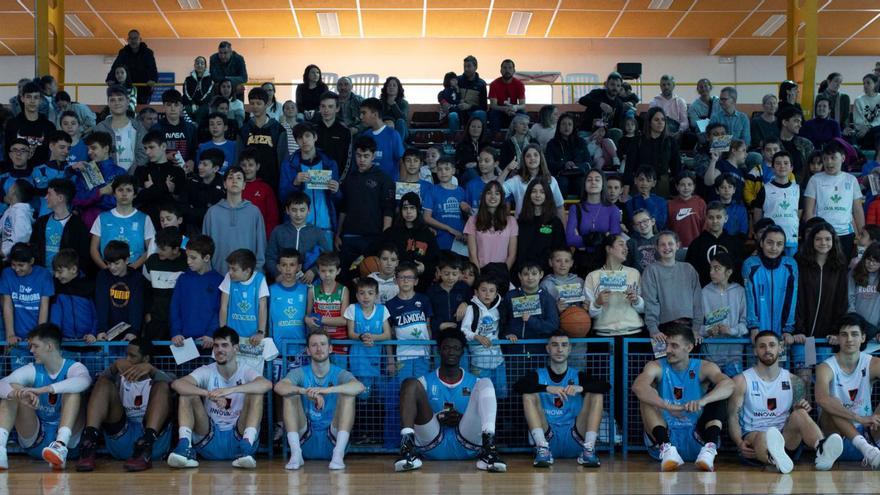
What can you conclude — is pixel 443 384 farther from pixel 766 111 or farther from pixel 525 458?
pixel 766 111

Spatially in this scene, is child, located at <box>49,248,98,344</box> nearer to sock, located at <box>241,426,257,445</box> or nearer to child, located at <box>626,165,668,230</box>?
sock, located at <box>241,426,257,445</box>

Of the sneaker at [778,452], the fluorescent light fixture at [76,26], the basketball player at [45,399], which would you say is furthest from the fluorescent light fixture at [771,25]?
the basketball player at [45,399]

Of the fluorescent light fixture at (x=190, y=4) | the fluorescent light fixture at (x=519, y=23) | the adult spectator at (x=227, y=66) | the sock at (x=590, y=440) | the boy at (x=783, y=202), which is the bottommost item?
the sock at (x=590, y=440)

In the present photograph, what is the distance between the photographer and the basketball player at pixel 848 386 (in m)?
7.37

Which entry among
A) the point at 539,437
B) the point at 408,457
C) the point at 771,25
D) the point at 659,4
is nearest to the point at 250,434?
the point at 408,457

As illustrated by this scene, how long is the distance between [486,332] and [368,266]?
1.40 metres

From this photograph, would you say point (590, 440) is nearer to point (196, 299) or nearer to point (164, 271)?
point (196, 299)

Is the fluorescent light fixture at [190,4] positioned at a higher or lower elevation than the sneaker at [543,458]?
higher

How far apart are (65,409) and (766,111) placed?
923 centimetres

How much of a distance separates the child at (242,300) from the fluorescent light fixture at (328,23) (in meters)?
12.5

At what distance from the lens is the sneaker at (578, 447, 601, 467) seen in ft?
23.9

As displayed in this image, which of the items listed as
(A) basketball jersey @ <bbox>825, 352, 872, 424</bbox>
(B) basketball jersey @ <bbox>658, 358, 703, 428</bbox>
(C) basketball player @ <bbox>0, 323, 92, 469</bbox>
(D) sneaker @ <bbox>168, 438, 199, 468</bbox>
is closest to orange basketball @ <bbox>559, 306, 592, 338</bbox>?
(B) basketball jersey @ <bbox>658, 358, 703, 428</bbox>

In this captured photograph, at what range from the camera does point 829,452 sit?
7.10 meters

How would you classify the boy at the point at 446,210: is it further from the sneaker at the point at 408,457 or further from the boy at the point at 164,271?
the sneaker at the point at 408,457
